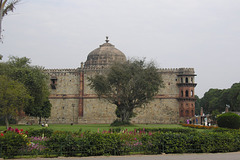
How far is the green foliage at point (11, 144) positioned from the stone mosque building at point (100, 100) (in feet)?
129

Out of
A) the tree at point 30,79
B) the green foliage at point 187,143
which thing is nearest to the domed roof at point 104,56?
the tree at point 30,79

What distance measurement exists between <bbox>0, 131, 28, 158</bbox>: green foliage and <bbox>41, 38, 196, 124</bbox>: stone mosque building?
3933 centimetres

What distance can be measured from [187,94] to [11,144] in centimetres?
4182

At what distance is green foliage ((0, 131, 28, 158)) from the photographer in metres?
12.8

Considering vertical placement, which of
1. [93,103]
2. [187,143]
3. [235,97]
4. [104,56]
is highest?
[104,56]

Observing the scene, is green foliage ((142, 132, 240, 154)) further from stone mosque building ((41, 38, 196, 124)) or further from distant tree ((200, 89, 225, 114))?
distant tree ((200, 89, 225, 114))

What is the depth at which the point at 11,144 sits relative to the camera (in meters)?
12.8

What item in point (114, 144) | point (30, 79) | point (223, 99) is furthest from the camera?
point (223, 99)

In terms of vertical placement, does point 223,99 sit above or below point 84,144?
above

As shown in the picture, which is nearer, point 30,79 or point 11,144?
point 11,144

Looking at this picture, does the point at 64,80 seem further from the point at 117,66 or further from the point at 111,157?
the point at 111,157

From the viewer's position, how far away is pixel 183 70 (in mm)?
52500

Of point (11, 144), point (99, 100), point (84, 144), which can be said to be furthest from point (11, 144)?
point (99, 100)

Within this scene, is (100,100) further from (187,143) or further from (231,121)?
(187,143)
